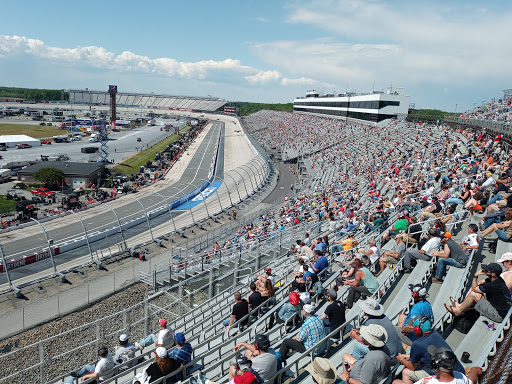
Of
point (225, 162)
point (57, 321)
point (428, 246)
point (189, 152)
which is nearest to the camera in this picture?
point (428, 246)

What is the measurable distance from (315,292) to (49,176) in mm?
37934

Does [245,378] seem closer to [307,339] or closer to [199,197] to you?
[307,339]

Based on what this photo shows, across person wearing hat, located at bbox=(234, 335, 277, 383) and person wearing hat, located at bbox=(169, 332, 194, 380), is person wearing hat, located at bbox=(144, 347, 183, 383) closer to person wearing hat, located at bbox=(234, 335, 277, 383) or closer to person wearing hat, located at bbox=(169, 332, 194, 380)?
person wearing hat, located at bbox=(169, 332, 194, 380)

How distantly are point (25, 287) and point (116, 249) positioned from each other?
17.9 ft

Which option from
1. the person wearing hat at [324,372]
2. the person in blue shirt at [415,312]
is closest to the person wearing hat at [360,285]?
the person in blue shirt at [415,312]

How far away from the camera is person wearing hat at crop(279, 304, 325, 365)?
548 centimetres

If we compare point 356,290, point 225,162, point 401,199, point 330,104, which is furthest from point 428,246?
point 330,104

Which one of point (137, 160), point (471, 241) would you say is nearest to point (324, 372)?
point (471, 241)

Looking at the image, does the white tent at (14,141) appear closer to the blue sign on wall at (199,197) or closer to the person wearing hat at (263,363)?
the blue sign on wall at (199,197)

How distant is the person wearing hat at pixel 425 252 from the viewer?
765 cm

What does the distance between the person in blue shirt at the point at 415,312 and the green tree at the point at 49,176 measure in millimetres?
40201

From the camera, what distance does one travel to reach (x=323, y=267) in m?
8.45

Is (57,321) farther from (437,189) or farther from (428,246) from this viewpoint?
(437,189)

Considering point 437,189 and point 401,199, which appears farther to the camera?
point 437,189
